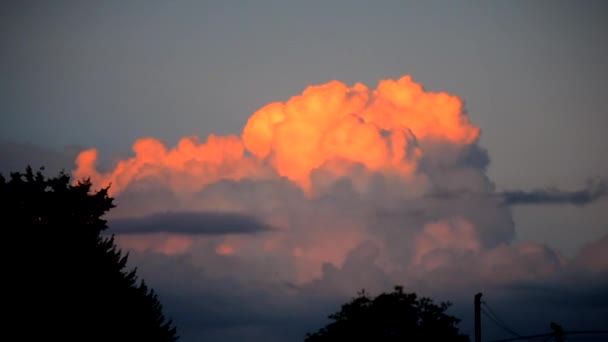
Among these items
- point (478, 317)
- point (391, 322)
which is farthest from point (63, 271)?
point (391, 322)

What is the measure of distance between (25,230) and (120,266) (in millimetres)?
7956

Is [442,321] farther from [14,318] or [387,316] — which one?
[14,318]

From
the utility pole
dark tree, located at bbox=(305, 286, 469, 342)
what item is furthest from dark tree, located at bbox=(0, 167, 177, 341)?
dark tree, located at bbox=(305, 286, 469, 342)

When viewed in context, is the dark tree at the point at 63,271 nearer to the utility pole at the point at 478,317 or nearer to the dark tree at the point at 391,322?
the utility pole at the point at 478,317

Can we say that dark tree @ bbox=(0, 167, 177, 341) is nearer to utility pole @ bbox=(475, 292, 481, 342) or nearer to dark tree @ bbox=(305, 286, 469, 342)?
utility pole @ bbox=(475, 292, 481, 342)

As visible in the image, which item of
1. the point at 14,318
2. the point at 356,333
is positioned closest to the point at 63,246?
the point at 14,318

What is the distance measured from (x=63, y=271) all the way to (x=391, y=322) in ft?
200

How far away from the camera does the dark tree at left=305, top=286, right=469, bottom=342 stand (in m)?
110

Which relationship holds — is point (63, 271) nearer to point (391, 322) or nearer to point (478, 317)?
point (478, 317)

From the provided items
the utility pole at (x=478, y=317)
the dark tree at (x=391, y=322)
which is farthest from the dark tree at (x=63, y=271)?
the dark tree at (x=391, y=322)

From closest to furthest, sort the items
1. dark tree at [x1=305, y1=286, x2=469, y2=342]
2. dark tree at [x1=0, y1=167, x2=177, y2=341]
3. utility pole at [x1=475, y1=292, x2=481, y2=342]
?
dark tree at [x1=0, y1=167, x2=177, y2=341] < utility pole at [x1=475, y1=292, x2=481, y2=342] < dark tree at [x1=305, y1=286, x2=469, y2=342]

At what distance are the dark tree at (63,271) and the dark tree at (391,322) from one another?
47897 millimetres

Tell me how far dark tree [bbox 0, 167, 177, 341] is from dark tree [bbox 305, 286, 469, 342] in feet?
157

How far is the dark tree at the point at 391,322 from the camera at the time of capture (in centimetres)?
11025
